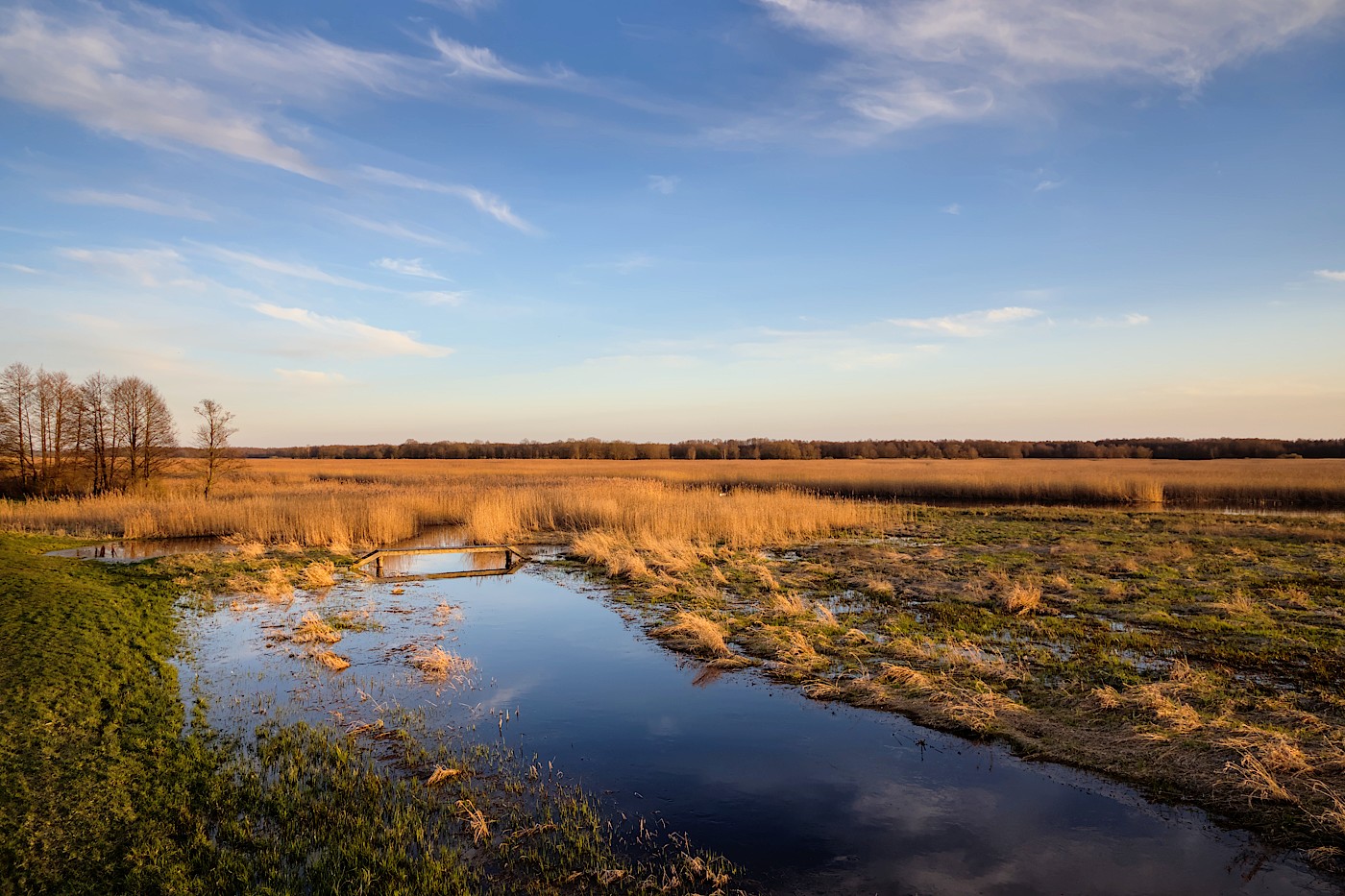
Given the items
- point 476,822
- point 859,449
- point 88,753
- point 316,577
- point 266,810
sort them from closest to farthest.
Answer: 1. point 476,822
2. point 266,810
3. point 88,753
4. point 316,577
5. point 859,449

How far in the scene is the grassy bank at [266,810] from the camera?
16.0 ft

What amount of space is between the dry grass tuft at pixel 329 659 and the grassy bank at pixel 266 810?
6.47 feet

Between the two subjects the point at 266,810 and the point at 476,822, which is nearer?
the point at 476,822

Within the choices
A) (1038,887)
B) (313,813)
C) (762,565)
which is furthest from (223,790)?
(762,565)

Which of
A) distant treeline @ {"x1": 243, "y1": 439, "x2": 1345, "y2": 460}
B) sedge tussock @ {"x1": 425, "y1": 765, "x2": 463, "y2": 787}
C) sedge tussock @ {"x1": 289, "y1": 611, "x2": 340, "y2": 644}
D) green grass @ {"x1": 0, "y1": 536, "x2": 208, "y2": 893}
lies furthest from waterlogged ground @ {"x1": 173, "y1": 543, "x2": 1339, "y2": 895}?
distant treeline @ {"x1": 243, "y1": 439, "x2": 1345, "y2": 460}

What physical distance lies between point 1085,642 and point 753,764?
A: 630 cm

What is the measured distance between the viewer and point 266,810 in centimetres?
582

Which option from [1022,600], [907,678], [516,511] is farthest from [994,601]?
[516,511]

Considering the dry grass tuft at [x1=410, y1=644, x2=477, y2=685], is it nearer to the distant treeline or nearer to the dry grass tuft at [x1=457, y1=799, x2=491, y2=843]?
the dry grass tuft at [x1=457, y1=799, x2=491, y2=843]

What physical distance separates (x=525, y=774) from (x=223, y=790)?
8.22 ft

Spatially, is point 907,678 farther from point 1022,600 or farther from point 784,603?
point 1022,600

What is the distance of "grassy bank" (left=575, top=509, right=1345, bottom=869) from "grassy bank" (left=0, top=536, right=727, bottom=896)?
172 inches

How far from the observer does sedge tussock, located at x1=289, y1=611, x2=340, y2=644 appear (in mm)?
11672

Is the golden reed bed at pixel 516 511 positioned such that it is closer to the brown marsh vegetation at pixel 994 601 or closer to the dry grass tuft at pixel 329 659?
the brown marsh vegetation at pixel 994 601
